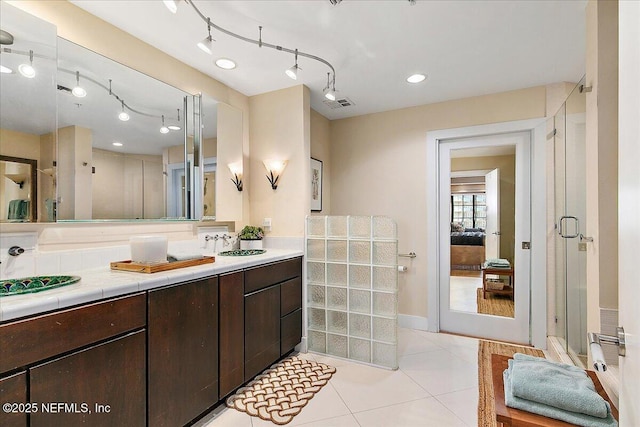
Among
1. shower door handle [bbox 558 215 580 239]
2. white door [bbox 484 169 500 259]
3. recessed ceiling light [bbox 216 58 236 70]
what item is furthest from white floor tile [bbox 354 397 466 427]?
recessed ceiling light [bbox 216 58 236 70]

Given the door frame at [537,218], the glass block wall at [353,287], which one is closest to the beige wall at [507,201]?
the door frame at [537,218]

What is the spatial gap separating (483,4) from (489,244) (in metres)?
2.27

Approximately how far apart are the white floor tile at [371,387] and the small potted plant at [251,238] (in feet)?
4.31

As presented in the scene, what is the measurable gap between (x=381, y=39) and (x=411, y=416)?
Answer: 8.35 feet

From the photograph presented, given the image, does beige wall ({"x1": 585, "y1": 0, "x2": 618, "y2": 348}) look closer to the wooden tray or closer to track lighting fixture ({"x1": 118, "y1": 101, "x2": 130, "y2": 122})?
the wooden tray

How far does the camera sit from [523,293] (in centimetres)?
300

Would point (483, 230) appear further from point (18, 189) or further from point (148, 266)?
point (18, 189)

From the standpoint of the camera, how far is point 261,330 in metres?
2.28

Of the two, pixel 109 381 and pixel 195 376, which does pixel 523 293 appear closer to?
pixel 195 376

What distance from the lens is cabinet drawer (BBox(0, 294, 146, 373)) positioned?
106cm

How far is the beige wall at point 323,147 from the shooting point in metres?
3.58

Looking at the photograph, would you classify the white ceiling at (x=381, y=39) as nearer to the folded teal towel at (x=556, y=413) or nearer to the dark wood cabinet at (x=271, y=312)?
the dark wood cabinet at (x=271, y=312)

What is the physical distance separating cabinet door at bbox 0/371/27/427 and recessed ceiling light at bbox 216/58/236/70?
7.35 feet

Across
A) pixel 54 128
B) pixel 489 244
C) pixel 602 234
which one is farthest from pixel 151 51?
pixel 489 244
